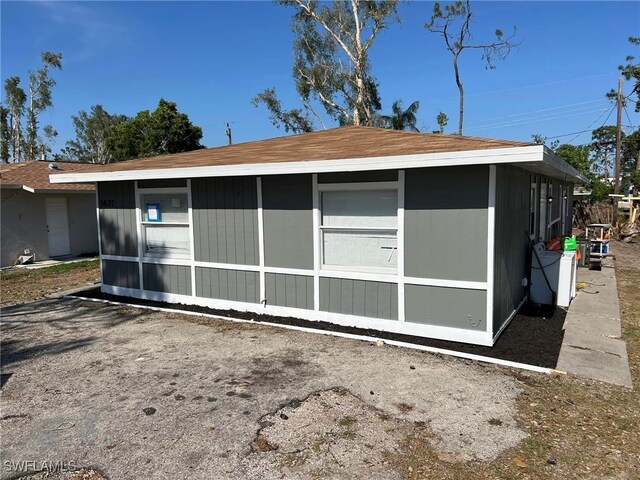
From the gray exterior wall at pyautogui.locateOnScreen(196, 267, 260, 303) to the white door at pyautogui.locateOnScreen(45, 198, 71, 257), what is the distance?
9.51 meters

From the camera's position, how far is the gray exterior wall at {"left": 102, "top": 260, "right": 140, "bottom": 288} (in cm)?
784

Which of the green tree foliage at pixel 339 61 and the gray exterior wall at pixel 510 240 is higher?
the green tree foliage at pixel 339 61

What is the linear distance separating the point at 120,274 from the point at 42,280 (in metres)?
3.67

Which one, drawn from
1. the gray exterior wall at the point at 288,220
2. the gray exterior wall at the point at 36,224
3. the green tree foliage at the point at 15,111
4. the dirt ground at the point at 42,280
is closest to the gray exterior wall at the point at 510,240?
the gray exterior wall at the point at 288,220

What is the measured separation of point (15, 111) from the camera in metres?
34.9

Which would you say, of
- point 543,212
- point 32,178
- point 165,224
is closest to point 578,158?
point 543,212

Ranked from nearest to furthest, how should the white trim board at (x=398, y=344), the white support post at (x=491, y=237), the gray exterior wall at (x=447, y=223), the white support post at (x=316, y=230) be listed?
the white trim board at (x=398, y=344), the white support post at (x=491, y=237), the gray exterior wall at (x=447, y=223), the white support post at (x=316, y=230)

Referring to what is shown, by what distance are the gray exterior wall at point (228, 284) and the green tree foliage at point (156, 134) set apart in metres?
22.2

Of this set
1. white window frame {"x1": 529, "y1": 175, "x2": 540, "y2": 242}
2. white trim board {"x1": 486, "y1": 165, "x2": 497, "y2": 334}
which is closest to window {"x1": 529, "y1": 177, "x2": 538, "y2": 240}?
Answer: white window frame {"x1": 529, "y1": 175, "x2": 540, "y2": 242}

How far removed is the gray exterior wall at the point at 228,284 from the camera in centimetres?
662

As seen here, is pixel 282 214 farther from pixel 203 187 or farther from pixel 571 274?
pixel 571 274

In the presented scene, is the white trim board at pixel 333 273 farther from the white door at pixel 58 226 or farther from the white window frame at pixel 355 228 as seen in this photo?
the white door at pixel 58 226

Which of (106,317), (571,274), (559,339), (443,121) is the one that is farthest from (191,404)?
(443,121)

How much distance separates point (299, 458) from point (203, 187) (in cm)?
487
